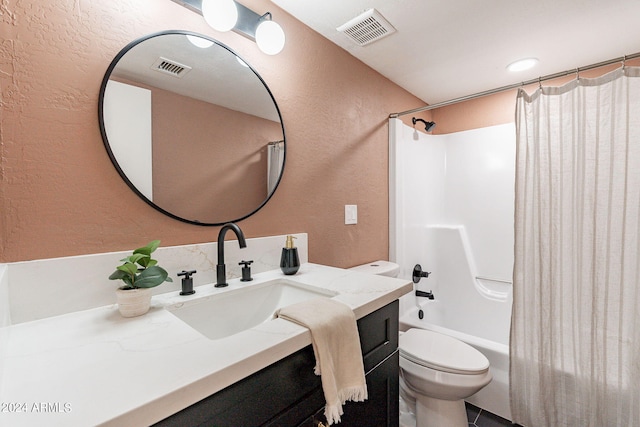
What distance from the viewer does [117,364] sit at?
1.72ft

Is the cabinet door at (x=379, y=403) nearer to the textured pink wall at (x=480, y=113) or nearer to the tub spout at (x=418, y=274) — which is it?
the tub spout at (x=418, y=274)

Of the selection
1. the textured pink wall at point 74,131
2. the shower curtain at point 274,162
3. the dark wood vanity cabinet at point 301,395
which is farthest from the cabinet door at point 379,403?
the shower curtain at point 274,162

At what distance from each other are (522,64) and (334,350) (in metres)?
2.28

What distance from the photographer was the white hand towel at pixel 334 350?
26.7 inches

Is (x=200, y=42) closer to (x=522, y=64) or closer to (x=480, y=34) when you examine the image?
(x=480, y=34)

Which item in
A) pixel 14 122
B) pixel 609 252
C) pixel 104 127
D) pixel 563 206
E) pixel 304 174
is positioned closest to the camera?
pixel 14 122

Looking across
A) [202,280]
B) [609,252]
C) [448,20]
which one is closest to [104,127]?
[202,280]

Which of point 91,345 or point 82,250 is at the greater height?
point 82,250

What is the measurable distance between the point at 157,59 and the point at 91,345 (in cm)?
91

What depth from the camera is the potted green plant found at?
29.7 inches

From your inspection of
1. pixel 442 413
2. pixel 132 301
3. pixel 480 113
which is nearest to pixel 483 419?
pixel 442 413

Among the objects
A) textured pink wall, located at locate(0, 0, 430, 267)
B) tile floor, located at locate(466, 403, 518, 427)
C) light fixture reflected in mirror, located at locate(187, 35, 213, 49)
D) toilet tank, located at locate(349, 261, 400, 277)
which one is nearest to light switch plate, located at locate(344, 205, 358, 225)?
toilet tank, located at locate(349, 261, 400, 277)

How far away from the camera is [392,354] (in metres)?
1.02

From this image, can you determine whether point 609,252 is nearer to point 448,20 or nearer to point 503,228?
point 503,228
